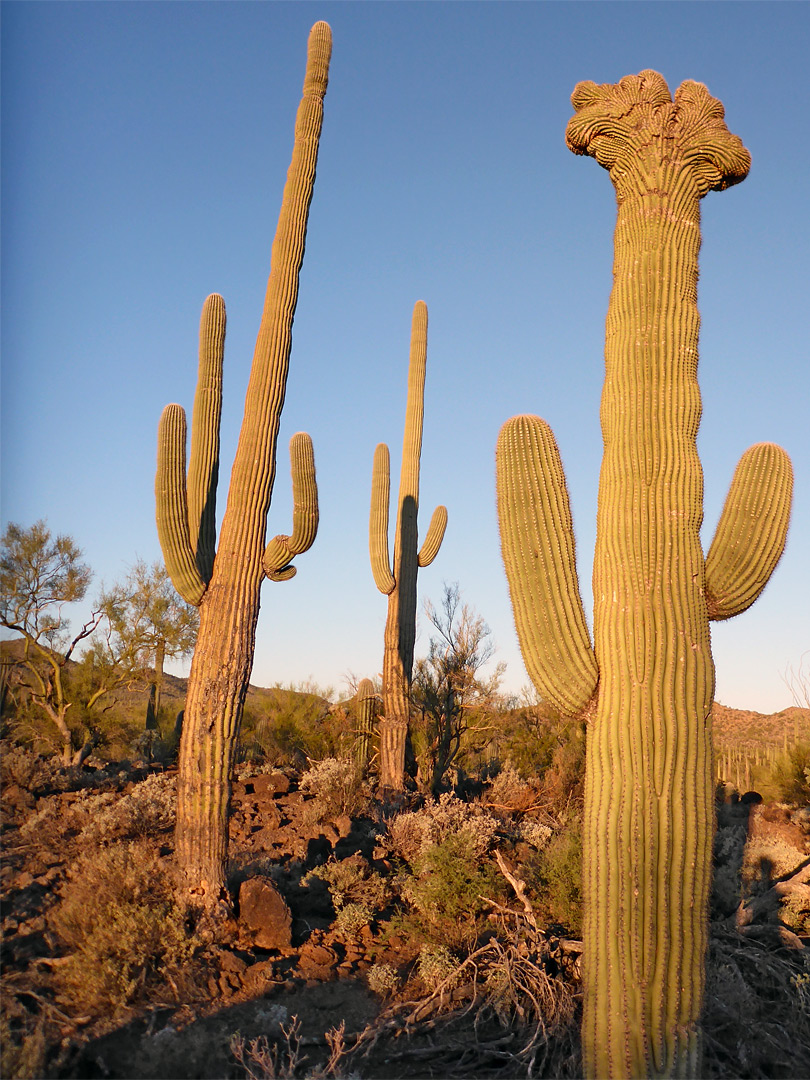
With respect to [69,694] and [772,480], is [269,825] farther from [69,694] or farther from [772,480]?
[772,480]

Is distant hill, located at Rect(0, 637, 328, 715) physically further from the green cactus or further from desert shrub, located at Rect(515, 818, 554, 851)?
desert shrub, located at Rect(515, 818, 554, 851)

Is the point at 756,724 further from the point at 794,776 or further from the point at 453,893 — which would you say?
the point at 453,893

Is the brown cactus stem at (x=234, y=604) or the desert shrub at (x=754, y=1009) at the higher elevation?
the brown cactus stem at (x=234, y=604)

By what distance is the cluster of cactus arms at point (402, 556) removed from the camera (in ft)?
40.1

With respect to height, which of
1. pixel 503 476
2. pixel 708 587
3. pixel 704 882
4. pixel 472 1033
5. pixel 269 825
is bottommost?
pixel 472 1033

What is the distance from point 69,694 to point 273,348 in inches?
346

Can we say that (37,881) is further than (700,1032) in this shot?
Yes

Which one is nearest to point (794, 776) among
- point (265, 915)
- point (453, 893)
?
point (453, 893)

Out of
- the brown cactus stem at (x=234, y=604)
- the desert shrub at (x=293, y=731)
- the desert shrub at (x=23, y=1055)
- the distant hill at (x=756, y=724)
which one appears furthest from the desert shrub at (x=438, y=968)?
the distant hill at (x=756, y=724)

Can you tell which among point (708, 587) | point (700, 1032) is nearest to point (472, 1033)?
point (700, 1032)

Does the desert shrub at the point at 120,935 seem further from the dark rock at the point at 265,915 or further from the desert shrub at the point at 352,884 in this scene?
the desert shrub at the point at 352,884

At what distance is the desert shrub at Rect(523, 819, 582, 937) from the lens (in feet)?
22.1

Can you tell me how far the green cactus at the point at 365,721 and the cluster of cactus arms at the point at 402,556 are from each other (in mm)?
523

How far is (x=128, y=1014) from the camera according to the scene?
5.07 metres
